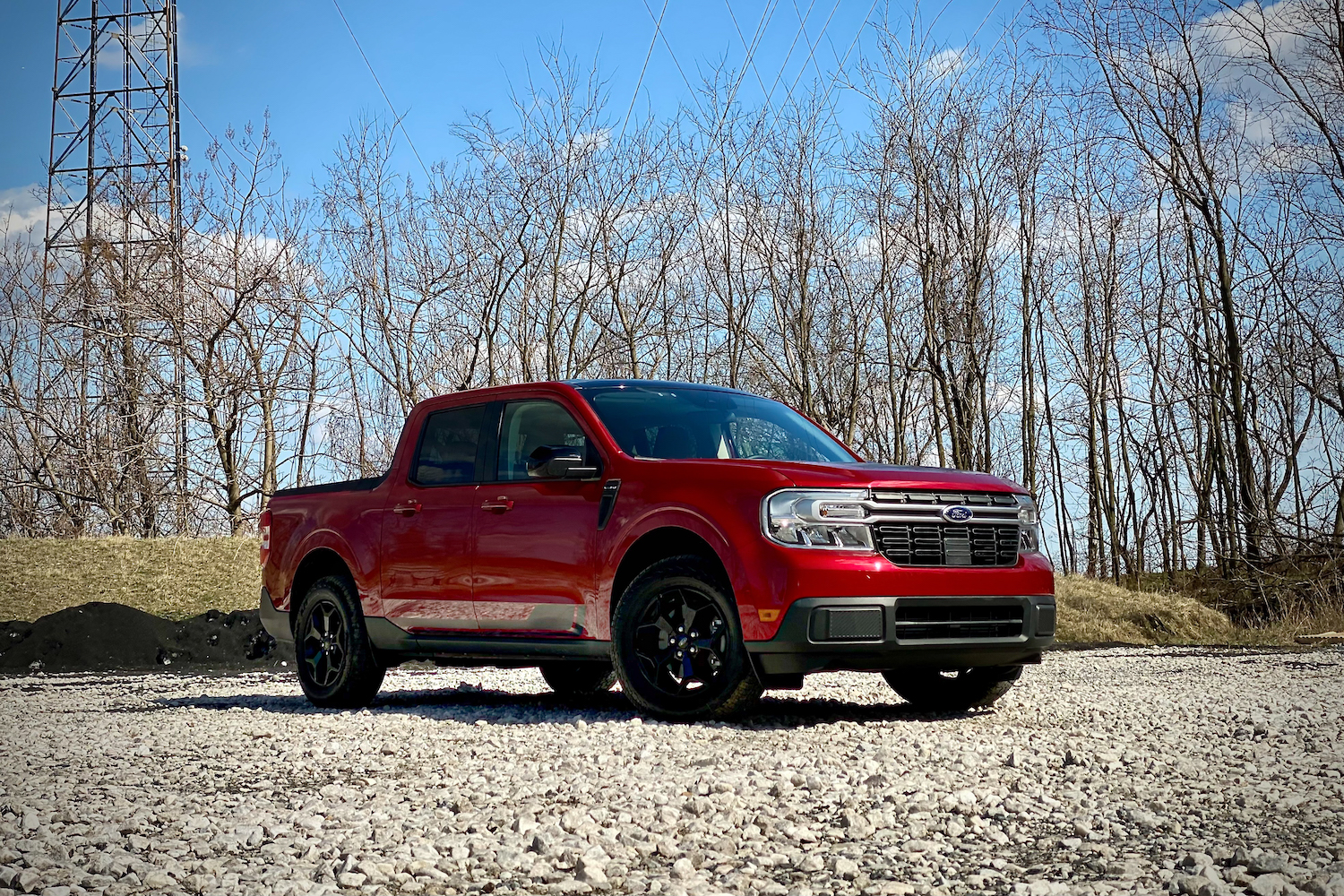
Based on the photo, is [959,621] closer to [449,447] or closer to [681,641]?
[681,641]

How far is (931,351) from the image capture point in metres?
23.2

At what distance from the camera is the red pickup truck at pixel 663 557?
658cm

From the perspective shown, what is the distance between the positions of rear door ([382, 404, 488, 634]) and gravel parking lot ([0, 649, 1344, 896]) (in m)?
0.72

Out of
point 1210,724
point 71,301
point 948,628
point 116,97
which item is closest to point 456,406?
point 948,628

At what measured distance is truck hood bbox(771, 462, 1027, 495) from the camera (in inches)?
263

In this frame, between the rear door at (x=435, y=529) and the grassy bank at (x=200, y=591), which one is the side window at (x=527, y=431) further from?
the grassy bank at (x=200, y=591)

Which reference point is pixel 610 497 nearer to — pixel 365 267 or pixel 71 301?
pixel 365 267

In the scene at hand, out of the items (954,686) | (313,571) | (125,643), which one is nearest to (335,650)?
(313,571)

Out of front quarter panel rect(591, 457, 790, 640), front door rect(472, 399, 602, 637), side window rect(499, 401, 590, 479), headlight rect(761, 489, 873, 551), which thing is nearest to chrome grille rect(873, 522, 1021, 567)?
headlight rect(761, 489, 873, 551)

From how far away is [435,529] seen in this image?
8.47 meters

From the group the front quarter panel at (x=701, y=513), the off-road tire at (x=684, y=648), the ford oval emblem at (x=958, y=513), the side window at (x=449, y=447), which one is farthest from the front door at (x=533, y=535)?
the ford oval emblem at (x=958, y=513)

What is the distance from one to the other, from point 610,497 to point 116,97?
28615mm

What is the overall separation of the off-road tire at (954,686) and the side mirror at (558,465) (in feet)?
7.68

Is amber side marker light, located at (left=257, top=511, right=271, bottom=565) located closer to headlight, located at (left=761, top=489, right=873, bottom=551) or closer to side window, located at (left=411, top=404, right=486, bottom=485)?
side window, located at (left=411, top=404, right=486, bottom=485)
